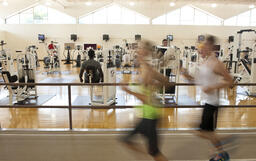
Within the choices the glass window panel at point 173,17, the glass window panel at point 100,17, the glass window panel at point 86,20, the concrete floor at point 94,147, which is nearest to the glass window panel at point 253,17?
the glass window panel at point 173,17

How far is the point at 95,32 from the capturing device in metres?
17.7

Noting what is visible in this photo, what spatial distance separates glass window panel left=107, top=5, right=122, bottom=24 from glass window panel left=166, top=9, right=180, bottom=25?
3757mm

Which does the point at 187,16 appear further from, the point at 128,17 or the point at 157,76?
the point at 157,76

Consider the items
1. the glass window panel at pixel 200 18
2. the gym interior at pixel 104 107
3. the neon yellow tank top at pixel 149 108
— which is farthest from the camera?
the glass window panel at pixel 200 18

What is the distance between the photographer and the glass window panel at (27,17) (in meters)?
17.5

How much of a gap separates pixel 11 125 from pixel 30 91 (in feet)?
10.1

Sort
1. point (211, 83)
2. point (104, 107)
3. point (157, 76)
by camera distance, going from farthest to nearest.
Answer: point (104, 107)
point (211, 83)
point (157, 76)

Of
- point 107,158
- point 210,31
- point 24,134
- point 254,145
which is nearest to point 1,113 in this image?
point 24,134

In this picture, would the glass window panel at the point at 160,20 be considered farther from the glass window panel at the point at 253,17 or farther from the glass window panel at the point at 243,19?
the glass window panel at the point at 253,17

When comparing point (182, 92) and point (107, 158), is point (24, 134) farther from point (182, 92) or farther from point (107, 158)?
point (182, 92)

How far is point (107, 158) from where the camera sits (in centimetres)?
340

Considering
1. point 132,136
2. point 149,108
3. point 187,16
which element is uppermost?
point 187,16

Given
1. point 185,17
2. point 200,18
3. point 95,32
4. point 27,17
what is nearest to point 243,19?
point 200,18

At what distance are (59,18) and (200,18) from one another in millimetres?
10943
